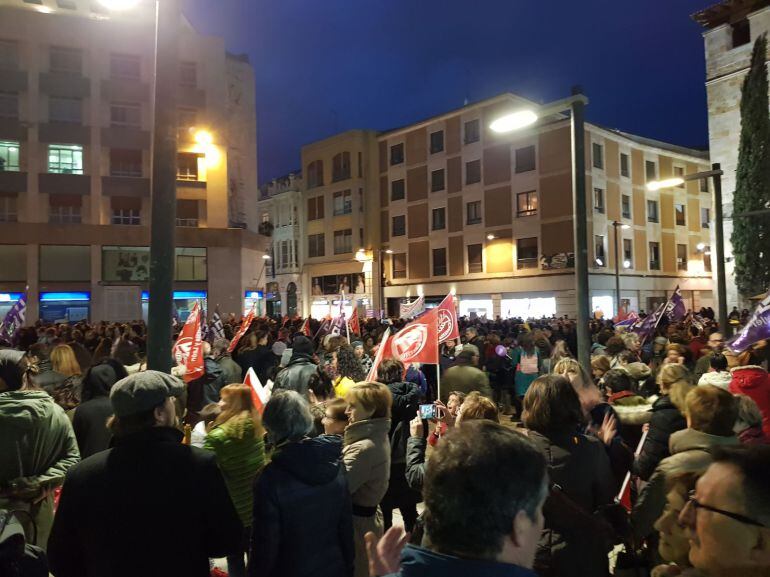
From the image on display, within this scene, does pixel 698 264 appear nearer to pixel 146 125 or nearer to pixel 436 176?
pixel 436 176

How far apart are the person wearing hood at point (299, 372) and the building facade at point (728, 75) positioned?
93.7 feet

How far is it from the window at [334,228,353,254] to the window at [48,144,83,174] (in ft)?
71.3

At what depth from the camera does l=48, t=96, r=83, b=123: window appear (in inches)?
1303

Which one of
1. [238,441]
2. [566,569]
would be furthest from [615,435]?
[238,441]

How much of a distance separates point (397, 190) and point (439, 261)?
24.7 ft

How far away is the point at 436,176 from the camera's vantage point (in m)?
44.5

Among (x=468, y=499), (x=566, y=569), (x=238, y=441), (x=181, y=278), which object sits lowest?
(x=566, y=569)

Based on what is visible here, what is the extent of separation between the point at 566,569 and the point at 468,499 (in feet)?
4.61

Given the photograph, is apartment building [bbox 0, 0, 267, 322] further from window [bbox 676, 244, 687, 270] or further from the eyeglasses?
the eyeglasses

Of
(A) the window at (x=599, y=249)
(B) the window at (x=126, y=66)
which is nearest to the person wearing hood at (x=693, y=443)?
(A) the window at (x=599, y=249)

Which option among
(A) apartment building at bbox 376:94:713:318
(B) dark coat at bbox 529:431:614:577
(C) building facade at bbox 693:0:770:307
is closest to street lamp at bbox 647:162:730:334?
(B) dark coat at bbox 529:431:614:577

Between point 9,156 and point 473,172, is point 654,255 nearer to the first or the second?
point 473,172

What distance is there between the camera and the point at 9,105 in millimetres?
32375

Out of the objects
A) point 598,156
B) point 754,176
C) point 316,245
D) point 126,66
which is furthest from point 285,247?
point 754,176
